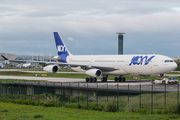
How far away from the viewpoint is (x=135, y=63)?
152ft

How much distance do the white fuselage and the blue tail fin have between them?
6581 mm

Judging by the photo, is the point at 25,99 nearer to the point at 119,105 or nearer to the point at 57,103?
the point at 57,103

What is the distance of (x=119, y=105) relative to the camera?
25.6 metres

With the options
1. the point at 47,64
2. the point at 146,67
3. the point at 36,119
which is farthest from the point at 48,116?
the point at 47,64

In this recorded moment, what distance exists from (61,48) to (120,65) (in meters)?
17.1

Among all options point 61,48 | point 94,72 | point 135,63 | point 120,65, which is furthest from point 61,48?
point 135,63

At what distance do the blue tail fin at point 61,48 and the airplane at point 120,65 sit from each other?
4.37ft

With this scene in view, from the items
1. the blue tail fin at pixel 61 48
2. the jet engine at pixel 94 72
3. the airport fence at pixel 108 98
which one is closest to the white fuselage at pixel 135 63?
the jet engine at pixel 94 72

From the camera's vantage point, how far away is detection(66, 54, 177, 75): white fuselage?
43.5 meters

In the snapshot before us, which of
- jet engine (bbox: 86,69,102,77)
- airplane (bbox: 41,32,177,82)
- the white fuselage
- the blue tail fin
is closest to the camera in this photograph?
the white fuselage

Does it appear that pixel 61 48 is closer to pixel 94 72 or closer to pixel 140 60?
pixel 94 72

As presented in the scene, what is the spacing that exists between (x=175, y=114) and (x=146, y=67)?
23.7 meters

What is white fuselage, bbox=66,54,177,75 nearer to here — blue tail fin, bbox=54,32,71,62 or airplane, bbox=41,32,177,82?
airplane, bbox=41,32,177,82

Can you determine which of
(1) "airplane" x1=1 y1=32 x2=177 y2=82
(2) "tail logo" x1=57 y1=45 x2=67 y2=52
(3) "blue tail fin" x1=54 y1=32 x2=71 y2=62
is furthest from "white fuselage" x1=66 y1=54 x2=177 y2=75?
(2) "tail logo" x1=57 y1=45 x2=67 y2=52
